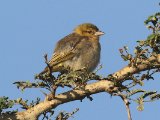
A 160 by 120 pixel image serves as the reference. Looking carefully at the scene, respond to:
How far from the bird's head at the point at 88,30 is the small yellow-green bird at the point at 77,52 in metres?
0.08

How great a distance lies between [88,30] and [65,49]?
1950 mm

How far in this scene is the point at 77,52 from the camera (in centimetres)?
959

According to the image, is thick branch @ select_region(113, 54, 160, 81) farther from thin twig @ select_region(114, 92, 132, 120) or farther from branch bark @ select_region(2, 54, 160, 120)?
thin twig @ select_region(114, 92, 132, 120)

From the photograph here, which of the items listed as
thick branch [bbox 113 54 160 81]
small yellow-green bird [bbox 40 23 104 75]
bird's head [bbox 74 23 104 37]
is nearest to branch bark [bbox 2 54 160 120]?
thick branch [bbox 113 54 160 81]

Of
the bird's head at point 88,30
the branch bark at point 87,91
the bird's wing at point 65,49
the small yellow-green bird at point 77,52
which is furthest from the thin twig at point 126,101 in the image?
the bird's head at point 88,30

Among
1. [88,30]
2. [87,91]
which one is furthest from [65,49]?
[87,91]

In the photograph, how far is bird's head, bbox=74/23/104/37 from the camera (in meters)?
11.3

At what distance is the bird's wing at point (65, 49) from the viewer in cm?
915

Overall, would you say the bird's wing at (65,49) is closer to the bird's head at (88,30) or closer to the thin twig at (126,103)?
the bird's head at (88,30)

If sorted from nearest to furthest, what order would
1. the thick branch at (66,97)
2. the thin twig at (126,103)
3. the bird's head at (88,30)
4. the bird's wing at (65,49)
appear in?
the thin twig at (126,103) → the thick branch at (66,97) → the bird's wing at (65,49) → the bird's head at (88,30)

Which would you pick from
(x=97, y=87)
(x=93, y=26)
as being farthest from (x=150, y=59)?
(x=93, y=26)

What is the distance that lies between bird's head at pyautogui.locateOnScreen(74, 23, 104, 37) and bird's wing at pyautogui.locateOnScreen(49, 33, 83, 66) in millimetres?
636

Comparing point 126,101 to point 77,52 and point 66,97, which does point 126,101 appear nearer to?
point 66,97

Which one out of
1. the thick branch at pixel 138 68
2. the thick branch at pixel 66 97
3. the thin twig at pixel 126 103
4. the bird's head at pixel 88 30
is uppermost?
the bird's head at pixel 88 30
